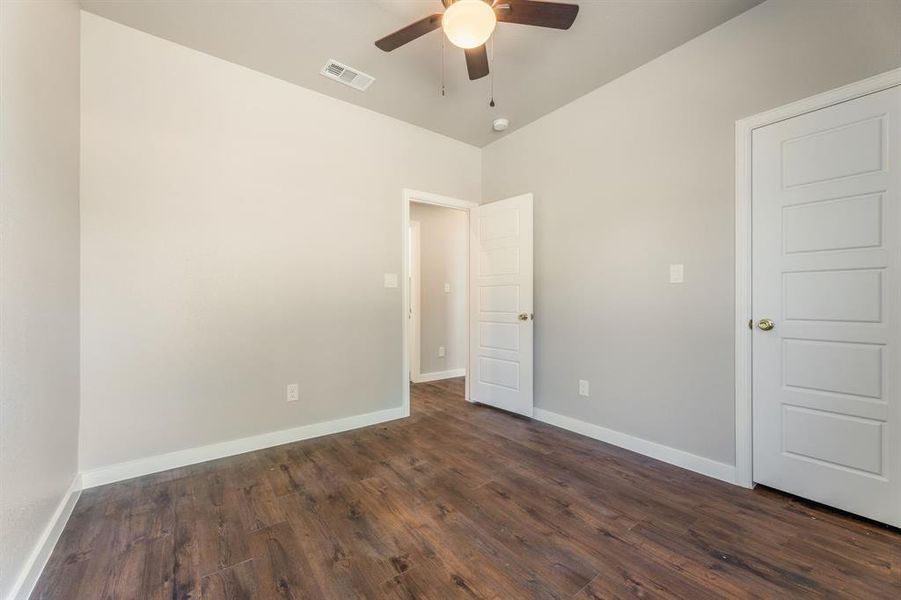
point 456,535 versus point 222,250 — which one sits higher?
point 222,250

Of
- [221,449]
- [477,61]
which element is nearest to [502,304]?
[477,61]

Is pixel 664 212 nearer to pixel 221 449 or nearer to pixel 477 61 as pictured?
pixel 477 61

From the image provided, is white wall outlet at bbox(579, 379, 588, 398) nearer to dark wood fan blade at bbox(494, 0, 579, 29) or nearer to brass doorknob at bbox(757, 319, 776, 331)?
brass doorknob at bbox(757, 319, 776, 331)

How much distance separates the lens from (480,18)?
159 centimetres

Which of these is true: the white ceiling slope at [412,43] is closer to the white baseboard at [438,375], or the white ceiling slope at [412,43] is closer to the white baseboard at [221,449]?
the white baseboard at [221,449]

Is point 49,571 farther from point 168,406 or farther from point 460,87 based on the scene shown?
point 460,87

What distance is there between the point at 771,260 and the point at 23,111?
3630 mm

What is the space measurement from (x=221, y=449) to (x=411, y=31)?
9.60ft

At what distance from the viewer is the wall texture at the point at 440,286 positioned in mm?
4980

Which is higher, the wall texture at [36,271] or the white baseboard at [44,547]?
the wall texture at [36,271]

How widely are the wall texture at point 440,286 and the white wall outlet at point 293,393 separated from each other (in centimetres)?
224

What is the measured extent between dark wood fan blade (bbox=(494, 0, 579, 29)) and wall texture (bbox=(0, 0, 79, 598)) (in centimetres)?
192

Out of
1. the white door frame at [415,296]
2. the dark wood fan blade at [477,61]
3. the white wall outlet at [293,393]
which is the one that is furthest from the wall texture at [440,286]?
the dark wood fan blade at [477,61]

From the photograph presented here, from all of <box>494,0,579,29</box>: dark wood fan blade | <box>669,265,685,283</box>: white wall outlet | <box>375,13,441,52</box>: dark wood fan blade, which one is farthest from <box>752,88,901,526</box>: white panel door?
<box>375,13,441,52</box>: dark wood fan blade
